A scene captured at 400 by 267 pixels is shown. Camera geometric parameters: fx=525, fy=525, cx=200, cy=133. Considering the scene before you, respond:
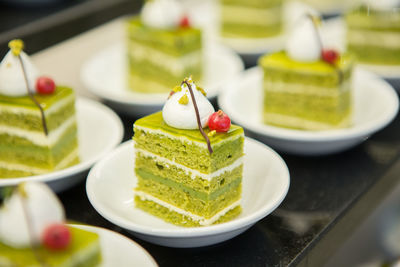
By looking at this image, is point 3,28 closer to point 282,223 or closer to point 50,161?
point 50,161

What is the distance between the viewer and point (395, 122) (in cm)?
283

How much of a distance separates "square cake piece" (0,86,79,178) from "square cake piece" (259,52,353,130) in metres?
1.04

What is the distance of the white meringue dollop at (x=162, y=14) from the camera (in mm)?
3000

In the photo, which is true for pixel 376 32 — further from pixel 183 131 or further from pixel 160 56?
pixel 183 131

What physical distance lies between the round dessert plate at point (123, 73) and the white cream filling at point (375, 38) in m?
0.76

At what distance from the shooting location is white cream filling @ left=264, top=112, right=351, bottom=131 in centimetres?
271

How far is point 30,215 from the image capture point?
130cm

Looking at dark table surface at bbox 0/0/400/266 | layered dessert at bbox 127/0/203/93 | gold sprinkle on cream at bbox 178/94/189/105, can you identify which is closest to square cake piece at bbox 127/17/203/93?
layered dessert at bbox 127/0/203/93

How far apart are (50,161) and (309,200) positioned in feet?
3.55

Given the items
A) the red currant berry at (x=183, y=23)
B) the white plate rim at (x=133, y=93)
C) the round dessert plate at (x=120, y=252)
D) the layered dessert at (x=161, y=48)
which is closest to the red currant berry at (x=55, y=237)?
the round dessert plate at (x=120, y=252)

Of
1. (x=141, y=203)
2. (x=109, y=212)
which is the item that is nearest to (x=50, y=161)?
(x=141, y=203)

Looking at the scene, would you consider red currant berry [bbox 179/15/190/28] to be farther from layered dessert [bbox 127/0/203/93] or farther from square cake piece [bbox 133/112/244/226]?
square cake piece [bbox 133/112/244/226]

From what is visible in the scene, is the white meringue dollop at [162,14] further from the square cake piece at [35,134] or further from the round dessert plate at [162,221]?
the round dessert plate at [162,221]

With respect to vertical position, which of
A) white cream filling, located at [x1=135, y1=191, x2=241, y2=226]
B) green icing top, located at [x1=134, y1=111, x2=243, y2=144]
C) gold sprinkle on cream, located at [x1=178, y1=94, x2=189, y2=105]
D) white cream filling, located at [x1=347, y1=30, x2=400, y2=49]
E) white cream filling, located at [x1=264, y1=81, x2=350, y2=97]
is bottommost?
white cream filling, located at [x1=135, y1=191, x2=241, y2=226]
